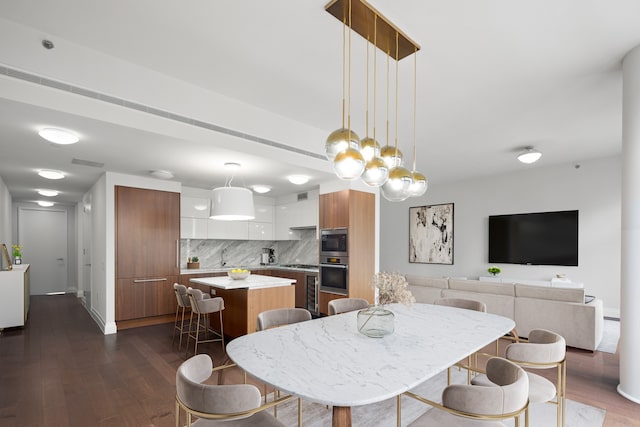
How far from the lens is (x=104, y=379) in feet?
10.5

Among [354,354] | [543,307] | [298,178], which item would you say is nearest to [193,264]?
[298,178]

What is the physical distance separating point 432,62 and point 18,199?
9.96 meters

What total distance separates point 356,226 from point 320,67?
2.95 m

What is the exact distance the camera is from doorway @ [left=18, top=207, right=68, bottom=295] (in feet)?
27.9

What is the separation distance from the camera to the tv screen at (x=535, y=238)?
6094 mm

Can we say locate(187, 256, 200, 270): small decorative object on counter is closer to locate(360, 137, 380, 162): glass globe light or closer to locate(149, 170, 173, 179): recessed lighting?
locate(149, 170, 173, 179): recessed lighting

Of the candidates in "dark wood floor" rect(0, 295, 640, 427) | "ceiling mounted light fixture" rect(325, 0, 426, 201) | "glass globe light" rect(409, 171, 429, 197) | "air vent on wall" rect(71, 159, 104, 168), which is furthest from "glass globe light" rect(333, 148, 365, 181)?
"air vent on wall" rect(71, 159, 104, 168)

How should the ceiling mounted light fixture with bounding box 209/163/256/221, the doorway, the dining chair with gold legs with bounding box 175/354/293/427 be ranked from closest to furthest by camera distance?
the dining chair with gold legs with bounding box 175/354/293/427 → the ceiling mounted light fixture with bounding box 209/163/256/221 → the doorway

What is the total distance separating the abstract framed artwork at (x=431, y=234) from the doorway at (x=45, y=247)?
925cm

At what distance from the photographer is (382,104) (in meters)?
3.69

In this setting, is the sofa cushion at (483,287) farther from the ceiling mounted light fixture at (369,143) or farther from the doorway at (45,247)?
the doorway at (45,247)

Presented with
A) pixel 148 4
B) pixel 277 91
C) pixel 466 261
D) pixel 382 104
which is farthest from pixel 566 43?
pixel 466 261

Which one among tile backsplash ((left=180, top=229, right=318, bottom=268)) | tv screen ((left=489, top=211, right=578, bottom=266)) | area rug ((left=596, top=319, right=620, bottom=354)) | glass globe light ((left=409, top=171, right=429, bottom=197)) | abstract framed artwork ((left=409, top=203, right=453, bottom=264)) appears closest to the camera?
glass globe light ((left=409, top=171, right=429, bottom=197))

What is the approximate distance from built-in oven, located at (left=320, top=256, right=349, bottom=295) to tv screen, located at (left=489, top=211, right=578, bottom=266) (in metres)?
3.68
